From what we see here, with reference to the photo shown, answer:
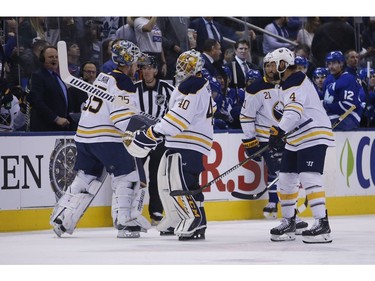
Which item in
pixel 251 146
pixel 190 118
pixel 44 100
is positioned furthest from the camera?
pixel 44 100

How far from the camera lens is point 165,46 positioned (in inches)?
532

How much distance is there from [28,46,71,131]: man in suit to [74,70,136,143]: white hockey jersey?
3.64ft

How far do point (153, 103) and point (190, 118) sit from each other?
6.34 feet

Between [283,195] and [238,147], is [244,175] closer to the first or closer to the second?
[238,147]

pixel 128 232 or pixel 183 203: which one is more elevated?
pixel 183 203

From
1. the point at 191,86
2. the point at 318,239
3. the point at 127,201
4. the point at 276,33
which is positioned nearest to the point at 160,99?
the point at 127,201

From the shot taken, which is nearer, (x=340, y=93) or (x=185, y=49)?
(x=340, y=93)

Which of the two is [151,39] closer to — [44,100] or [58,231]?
[44,100]

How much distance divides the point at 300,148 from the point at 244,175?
122 inches

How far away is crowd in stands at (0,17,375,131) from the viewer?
12.1 m

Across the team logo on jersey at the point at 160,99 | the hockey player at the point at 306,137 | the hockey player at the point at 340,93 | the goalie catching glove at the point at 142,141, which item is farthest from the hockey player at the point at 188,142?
the hockey player at the point at 340,93

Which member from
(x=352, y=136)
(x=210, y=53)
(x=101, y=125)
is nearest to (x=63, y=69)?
(x=101, y=125)

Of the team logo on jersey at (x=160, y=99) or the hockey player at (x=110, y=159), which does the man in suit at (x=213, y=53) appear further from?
the hockey player at (x=110, y=159)

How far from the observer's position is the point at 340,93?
1348cm
